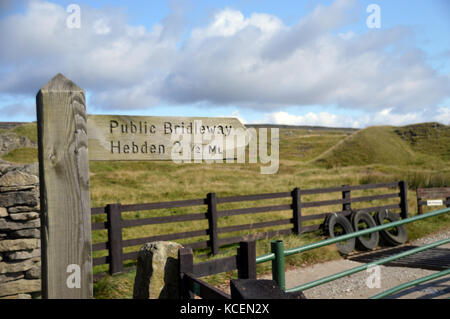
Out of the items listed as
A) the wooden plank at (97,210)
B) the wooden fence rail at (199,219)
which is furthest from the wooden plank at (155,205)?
the wooden plank at (97,210)

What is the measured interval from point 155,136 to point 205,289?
1.11 metres

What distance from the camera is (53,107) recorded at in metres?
2.30

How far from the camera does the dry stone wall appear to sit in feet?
18.8

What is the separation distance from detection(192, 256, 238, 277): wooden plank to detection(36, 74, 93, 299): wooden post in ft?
2.81

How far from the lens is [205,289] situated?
2.40m

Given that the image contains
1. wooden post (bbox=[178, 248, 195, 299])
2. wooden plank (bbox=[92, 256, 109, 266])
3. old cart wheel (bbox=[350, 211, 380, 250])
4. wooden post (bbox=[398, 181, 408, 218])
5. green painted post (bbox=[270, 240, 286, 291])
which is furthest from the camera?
wooden post (bbox=[398, 181, 408, 218])

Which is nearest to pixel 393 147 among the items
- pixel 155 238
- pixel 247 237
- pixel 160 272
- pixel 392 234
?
pixel 392 234

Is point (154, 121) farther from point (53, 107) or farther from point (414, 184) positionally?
point (414, 184)

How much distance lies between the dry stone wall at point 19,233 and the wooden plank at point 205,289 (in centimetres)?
406

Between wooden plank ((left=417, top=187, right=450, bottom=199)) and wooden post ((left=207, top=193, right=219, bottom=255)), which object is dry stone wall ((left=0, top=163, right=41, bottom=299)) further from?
wooden plank ((left=417, top=187, right=450, bottom=199))

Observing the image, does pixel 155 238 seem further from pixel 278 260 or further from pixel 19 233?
pixel 278 260

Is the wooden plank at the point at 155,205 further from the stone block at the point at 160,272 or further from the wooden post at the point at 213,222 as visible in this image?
the stone block at the point at 160,272

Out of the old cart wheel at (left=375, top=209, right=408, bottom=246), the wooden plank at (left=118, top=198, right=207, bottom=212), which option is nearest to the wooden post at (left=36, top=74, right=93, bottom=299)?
the wooden plank at (left=118, top=198, right=207, bottom=212)
